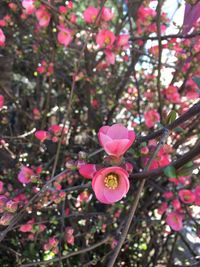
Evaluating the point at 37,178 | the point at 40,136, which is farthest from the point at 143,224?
the point at 37,178

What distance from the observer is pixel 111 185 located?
0.87 meters

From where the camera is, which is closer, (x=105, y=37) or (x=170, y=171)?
(x=170, y=171)

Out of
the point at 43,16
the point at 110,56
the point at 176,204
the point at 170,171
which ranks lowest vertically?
the point at 170,171

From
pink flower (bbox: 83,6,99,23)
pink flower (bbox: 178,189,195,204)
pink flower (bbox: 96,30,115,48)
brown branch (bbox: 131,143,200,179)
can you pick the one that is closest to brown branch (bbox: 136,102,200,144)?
brown branch (bbox: 131,143,200,179)

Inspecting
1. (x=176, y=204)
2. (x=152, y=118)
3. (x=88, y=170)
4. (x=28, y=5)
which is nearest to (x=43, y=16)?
(x=28, y=5)

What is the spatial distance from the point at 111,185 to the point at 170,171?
0.12 m

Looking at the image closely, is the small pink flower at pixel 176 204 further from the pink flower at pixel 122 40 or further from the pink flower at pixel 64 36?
the pink flower at pixel 64 36

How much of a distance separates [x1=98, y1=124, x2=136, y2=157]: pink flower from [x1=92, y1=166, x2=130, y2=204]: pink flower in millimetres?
36

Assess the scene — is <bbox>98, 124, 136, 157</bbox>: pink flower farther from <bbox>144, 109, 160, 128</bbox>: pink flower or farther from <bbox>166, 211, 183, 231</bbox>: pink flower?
<bbox>144, 109, 160, 128</bbox>: pink flower

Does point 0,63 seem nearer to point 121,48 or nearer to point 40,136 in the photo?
point 121,48

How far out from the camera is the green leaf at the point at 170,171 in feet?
2.71

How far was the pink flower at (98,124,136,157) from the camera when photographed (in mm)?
805

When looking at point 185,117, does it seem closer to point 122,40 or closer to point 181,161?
point 181,161

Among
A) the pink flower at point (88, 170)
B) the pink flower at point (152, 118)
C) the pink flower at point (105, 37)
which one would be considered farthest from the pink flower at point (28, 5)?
the pink flower at point (88, 170)
